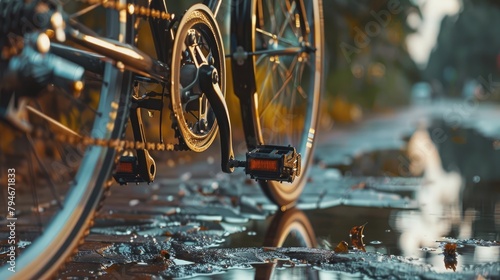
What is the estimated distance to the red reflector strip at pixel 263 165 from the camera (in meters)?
4.24

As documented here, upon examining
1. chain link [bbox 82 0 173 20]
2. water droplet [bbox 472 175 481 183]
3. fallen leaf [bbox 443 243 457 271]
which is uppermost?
chain link [bbox 82 0 173 20]

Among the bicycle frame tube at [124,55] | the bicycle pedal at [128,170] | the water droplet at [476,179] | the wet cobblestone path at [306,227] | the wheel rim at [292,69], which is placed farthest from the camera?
the water droplet at [476,179]

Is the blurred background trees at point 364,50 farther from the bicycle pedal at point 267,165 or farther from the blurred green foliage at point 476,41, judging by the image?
the bicycle pedal at point 267,165

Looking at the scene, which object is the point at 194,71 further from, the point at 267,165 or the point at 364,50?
the point at 364,50

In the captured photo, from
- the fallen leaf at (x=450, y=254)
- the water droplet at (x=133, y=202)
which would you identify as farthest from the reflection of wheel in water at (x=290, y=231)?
the water droplet at (x=133, y=202)

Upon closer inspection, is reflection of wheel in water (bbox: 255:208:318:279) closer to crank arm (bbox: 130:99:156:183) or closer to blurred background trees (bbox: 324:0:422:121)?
crank arm (bbox: 130:99:156:183)

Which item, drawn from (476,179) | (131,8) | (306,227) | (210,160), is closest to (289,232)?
(306,227)

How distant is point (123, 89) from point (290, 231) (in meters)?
1.67

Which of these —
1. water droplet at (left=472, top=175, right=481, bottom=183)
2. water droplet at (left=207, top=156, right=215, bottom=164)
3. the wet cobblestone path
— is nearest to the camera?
the wet cobblestone path

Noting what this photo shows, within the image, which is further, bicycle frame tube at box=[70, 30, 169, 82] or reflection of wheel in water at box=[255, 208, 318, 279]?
reflection of wheel in water at box=[255, 208, 318, 279]

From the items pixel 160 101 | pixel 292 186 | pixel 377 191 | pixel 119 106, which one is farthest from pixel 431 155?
pixel 119 106

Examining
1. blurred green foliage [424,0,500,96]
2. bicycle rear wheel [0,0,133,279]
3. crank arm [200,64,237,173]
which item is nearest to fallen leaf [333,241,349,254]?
crank arm [200,64,237,173]

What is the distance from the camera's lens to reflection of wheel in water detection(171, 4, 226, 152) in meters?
3.55

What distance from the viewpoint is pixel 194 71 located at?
376 centimetres
